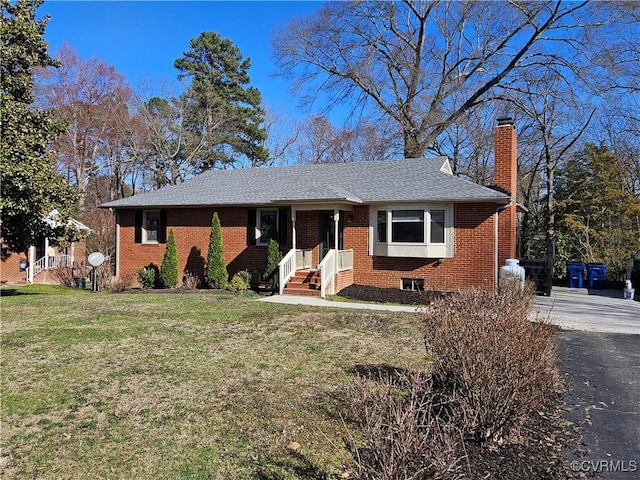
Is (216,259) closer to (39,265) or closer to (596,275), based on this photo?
(39,265)

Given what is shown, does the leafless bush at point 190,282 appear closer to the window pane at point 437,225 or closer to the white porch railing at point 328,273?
the white porch railing at point 328,273

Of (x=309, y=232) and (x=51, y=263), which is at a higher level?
(x=309, y=232)

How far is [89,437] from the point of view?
350 cm

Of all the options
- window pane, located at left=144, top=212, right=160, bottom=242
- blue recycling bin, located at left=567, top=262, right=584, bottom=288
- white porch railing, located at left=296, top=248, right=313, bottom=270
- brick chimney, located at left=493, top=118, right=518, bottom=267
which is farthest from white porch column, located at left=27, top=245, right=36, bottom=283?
blue recycling bin, located at left=567, top=262, right=584, bottom=288

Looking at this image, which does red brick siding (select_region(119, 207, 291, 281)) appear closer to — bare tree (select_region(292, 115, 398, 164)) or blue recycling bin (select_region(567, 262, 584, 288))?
blue recycling bin (select_region(567, 262, 584, 288))

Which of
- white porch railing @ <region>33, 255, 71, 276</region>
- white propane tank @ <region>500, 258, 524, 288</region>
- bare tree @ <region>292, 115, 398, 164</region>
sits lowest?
white porch railing @ <region>33, 255, 71, 276</region>

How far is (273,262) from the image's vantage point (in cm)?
1388

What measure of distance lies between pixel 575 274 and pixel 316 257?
10.8 meters

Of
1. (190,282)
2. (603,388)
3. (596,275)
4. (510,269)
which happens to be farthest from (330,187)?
(596,275)

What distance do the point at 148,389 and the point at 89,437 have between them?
1089 mm

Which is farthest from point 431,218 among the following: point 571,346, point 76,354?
point 76,354

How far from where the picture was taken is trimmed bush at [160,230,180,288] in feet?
51.0

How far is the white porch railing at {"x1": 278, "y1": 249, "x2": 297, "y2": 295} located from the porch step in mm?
163

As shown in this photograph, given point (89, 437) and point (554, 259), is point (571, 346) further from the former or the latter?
point (554, 259)
